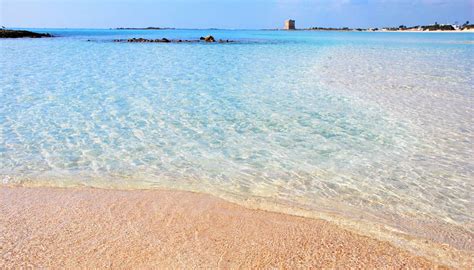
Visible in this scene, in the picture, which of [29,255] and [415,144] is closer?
[29,255]

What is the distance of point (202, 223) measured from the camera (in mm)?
3779

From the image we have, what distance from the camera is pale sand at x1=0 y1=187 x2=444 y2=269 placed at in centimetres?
314

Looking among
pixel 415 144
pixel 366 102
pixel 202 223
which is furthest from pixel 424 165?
pixel 366 102

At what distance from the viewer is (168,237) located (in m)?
3.50

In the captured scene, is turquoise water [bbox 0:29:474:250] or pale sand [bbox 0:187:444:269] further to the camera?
turquoise water [bbox 0:29:474:250]

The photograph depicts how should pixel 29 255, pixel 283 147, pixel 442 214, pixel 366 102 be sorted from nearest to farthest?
pixel 29 255
pixel 442 214
pixel 283 147
pixel 366 102

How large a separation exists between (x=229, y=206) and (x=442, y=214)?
2226 millimetres

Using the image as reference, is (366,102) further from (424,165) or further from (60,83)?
(60,83)

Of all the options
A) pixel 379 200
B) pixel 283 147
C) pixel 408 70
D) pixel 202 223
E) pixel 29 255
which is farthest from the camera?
pixel 408 70

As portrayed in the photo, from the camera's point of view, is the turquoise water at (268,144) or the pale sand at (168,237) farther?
the turquoise water at (268,144)

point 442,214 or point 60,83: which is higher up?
point 60,83

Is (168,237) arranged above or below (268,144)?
below

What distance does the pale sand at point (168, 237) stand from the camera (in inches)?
124

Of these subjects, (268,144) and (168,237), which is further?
(268,144)
